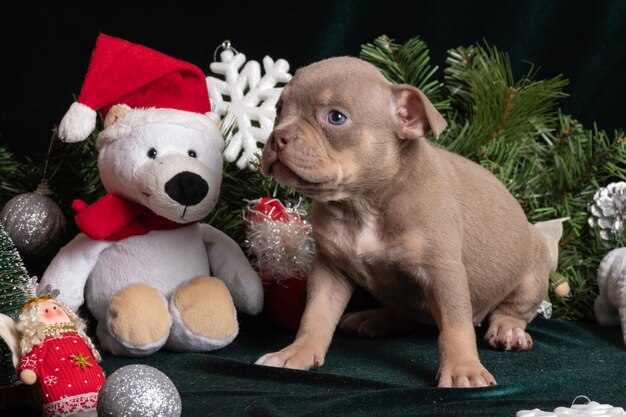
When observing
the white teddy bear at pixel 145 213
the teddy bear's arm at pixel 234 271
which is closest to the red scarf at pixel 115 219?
the white teddy bear at pixel 145 213

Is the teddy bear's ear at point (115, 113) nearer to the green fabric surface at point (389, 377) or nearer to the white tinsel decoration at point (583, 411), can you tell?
the green fabric surface at point (389, 377)

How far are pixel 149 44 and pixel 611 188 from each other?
1914 mm

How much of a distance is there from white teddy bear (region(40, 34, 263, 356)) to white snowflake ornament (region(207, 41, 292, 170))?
1.16ft

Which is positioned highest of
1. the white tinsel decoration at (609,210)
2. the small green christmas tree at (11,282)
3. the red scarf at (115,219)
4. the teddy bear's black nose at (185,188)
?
the white tinsel decoration at (609,210)

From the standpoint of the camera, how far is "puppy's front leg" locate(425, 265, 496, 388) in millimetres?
2160

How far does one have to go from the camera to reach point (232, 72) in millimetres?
3166

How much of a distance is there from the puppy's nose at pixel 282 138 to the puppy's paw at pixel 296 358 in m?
0.54

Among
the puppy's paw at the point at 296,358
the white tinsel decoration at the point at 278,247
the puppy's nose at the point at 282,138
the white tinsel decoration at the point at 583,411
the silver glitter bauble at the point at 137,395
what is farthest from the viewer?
the white tinsel decoration at the point at 278,247

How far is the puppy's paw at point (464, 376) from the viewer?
2.13 m

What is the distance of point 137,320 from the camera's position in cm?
240

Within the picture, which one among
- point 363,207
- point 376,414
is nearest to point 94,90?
point 363,207

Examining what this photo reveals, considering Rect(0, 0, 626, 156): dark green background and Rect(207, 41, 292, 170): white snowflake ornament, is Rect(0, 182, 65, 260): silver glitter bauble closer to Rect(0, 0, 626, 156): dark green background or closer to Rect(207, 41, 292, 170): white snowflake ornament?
Rect(207, 41, 292, 170): white snowflake ornament

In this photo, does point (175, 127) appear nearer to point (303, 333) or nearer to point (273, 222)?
point (273, 222)

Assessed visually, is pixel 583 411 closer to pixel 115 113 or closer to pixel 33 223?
pixel 115 113
